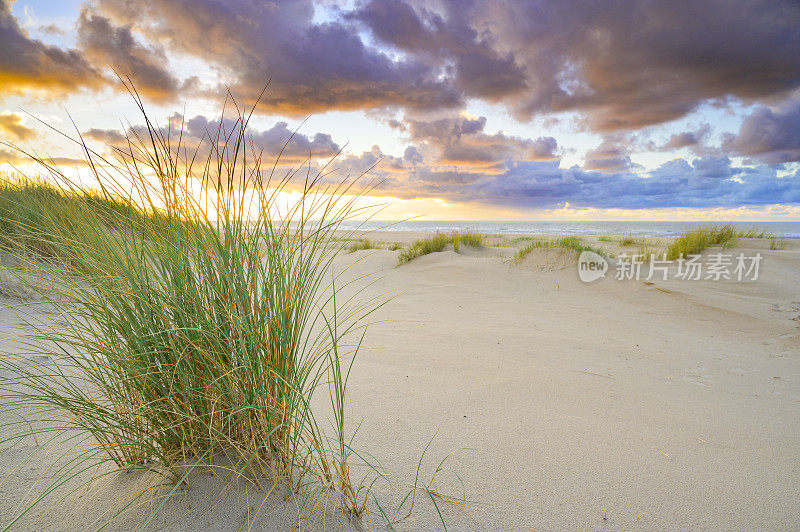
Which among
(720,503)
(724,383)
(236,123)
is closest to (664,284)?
(724,383)

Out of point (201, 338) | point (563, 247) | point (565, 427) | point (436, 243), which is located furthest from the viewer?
point (436, 243)

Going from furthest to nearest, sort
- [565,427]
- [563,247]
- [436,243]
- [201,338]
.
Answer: [436,243] → [563,247] → [565,427] → [201,338]

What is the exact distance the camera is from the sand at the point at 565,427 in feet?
4.97

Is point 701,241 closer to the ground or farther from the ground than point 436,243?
farther from the ground

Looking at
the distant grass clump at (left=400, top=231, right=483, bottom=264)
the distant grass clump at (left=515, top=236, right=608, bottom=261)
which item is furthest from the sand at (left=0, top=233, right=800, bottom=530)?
the distant grass clump at (left=400, top=231, right=483, bottom=264)

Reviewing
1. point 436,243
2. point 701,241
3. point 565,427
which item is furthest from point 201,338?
point 701,241

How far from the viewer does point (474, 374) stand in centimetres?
298

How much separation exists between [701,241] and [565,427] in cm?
728

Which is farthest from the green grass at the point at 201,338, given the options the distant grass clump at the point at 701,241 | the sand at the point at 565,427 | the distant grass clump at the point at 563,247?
the distant grass clump at the point at 701,241

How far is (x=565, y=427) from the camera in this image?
89.0 inches

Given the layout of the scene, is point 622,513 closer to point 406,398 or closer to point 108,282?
point 406,398

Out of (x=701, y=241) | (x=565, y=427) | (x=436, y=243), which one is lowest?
(x=565, y=427)

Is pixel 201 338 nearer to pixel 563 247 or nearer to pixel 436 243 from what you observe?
pixel 563 247

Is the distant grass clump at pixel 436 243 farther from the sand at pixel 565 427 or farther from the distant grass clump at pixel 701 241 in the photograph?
the distant grass clump at pixel 701 241
